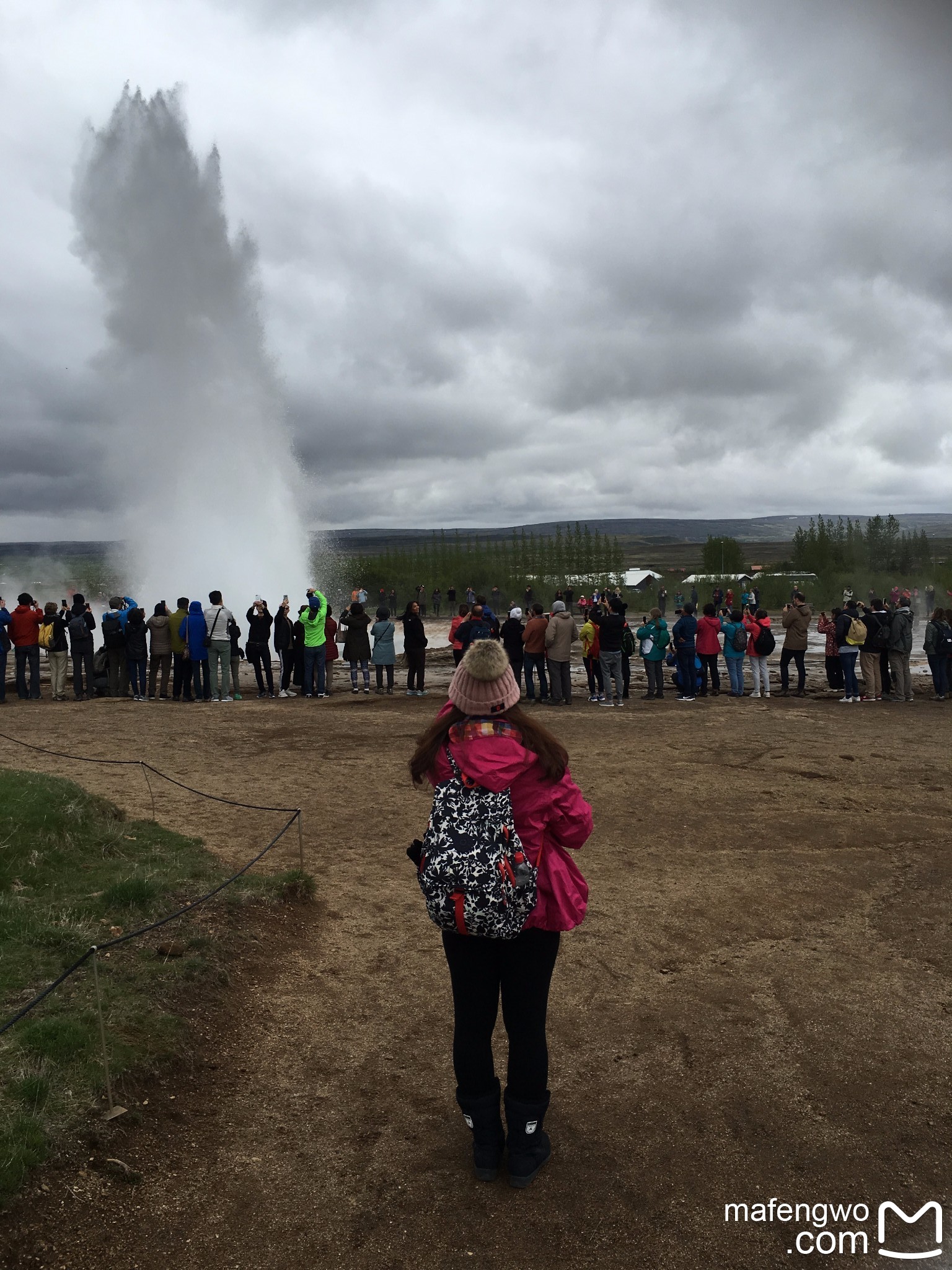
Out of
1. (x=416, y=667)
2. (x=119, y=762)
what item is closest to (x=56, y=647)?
(x=416, y=667)

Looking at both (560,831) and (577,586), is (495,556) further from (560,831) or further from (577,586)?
(560,831)

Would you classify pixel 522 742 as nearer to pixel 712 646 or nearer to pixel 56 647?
pixel 712 646

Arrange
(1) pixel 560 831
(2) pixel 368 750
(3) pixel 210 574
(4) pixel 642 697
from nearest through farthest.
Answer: (1) pixel 560 831, (2) pixel 368 750, (4) pixel 642 697, (3) pixel 210 574

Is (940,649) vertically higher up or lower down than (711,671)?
higher up

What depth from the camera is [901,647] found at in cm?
1753

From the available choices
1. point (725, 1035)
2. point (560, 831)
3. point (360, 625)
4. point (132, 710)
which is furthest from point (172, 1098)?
point (360, 625)

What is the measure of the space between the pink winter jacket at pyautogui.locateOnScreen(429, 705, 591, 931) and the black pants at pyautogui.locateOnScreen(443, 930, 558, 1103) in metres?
0.15

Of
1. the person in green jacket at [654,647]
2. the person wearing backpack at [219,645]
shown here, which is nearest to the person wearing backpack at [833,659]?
the person in green jacket at [654,647]

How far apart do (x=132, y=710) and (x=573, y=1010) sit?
13.2m

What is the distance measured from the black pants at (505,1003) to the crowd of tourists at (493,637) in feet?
43.5

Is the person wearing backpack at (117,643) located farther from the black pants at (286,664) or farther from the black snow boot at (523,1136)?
the black snow boot at (523,1136)

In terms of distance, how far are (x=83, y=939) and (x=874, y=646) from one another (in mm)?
15569

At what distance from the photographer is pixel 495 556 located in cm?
8550

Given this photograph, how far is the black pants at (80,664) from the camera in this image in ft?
59.9
